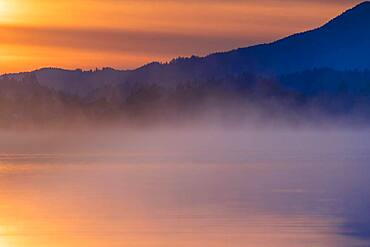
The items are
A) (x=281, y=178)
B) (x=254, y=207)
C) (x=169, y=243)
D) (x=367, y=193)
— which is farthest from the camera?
(x=281, y=178)

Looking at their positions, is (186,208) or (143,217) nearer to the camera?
(143,217)

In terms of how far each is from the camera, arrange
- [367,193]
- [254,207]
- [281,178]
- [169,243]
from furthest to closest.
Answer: [281,178]
[367,193]
[254,207]
[169,243]

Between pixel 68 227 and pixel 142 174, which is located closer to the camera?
pixel 68 227

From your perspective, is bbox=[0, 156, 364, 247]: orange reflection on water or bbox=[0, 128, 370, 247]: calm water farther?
bbox=[0, 128, 370, 247]: calm water

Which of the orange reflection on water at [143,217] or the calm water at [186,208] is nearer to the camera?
the orange reflection on water at [143,217]

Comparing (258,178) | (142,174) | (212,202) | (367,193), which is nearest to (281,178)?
(258,178)

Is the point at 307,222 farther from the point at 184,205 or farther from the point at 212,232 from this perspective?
the point at 184,205

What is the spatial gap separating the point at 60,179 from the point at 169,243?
40719 mm

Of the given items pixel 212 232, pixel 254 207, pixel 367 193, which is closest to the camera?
pixel 212 232

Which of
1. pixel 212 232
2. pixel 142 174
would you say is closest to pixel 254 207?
pixel 212 232

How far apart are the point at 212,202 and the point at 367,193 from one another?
375 inches

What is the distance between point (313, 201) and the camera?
57438 mm

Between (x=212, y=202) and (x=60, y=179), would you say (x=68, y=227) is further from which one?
(x=60, y=179)

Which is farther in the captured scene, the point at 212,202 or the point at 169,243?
the point at 212,202
